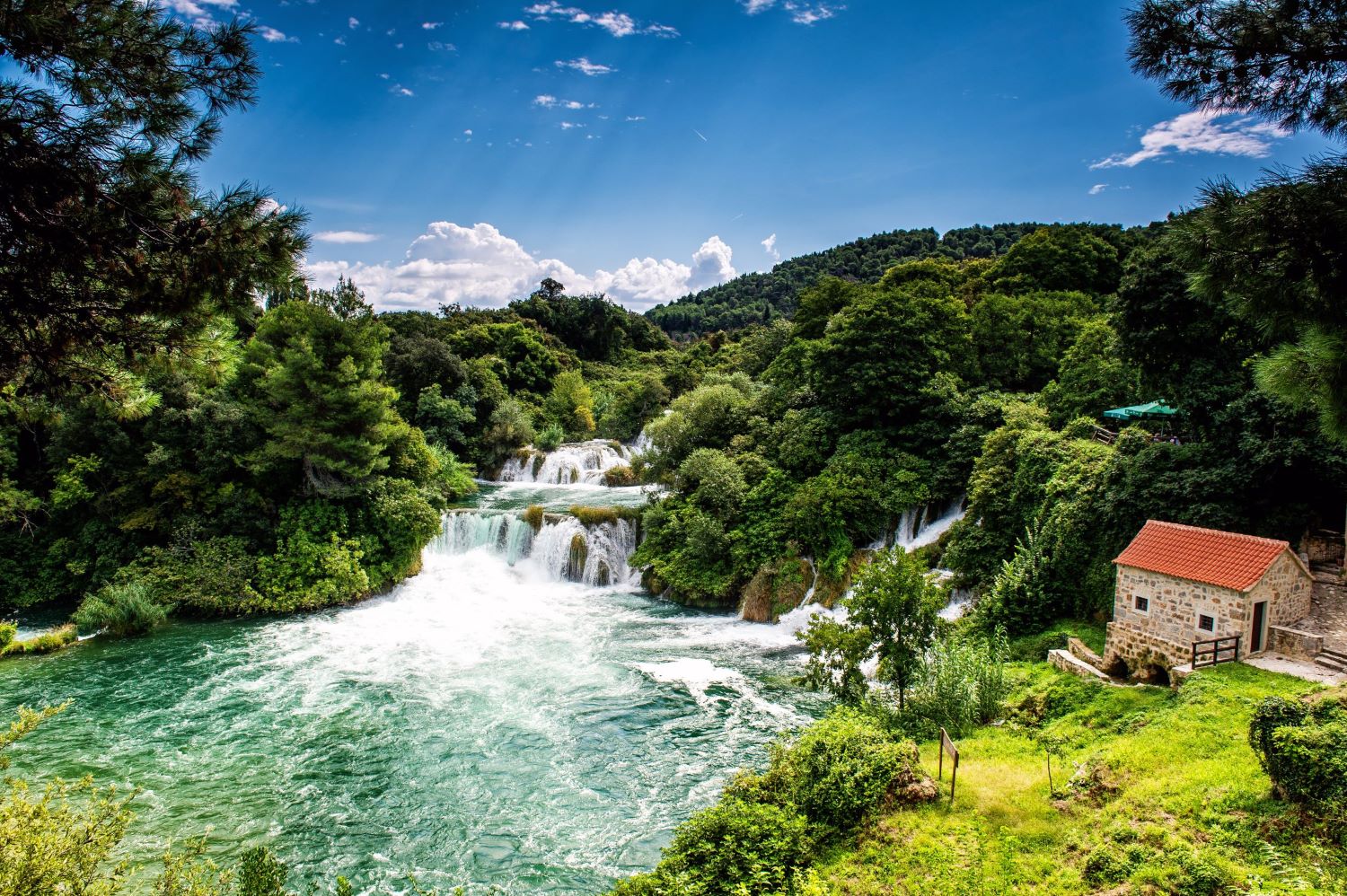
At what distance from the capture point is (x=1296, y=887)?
19.1 feet

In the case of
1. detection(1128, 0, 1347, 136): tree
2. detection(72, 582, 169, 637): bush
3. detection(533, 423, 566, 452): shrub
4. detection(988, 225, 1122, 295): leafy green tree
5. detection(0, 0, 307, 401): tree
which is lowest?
detection(72, 582, 169, 637): bush

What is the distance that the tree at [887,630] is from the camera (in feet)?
35.8

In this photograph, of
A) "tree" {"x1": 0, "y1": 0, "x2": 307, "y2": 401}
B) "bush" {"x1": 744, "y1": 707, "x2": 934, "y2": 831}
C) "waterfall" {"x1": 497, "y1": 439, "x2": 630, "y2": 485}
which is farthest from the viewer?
"waterfall" {"x1": 497, "y1": 439, "x2": 630, "y2": 485}

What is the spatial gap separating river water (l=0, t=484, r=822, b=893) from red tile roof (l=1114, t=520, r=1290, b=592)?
7126 millimetres

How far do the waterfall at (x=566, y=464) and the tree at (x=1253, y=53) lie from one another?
31.4m

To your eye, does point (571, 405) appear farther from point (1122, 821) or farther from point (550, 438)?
point (1122, 821)

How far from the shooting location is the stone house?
10625 mm

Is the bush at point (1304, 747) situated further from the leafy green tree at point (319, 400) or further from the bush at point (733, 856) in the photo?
the leafy green tree at point (319, 400)

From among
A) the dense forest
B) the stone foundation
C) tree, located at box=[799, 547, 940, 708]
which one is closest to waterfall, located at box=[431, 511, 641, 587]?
the dense forest

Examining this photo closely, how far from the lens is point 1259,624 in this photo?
10789 mm

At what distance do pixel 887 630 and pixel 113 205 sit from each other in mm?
11297

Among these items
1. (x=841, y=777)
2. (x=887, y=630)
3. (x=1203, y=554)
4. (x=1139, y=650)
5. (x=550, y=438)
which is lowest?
(x=841, y=777)

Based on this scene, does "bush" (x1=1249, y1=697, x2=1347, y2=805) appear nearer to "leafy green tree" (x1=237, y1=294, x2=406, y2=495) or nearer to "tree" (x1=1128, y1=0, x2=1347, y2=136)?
"tree" (x1=1128, y1=0, x2=1347, y2=136)

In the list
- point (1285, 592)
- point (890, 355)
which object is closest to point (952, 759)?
point (1285, 592)
